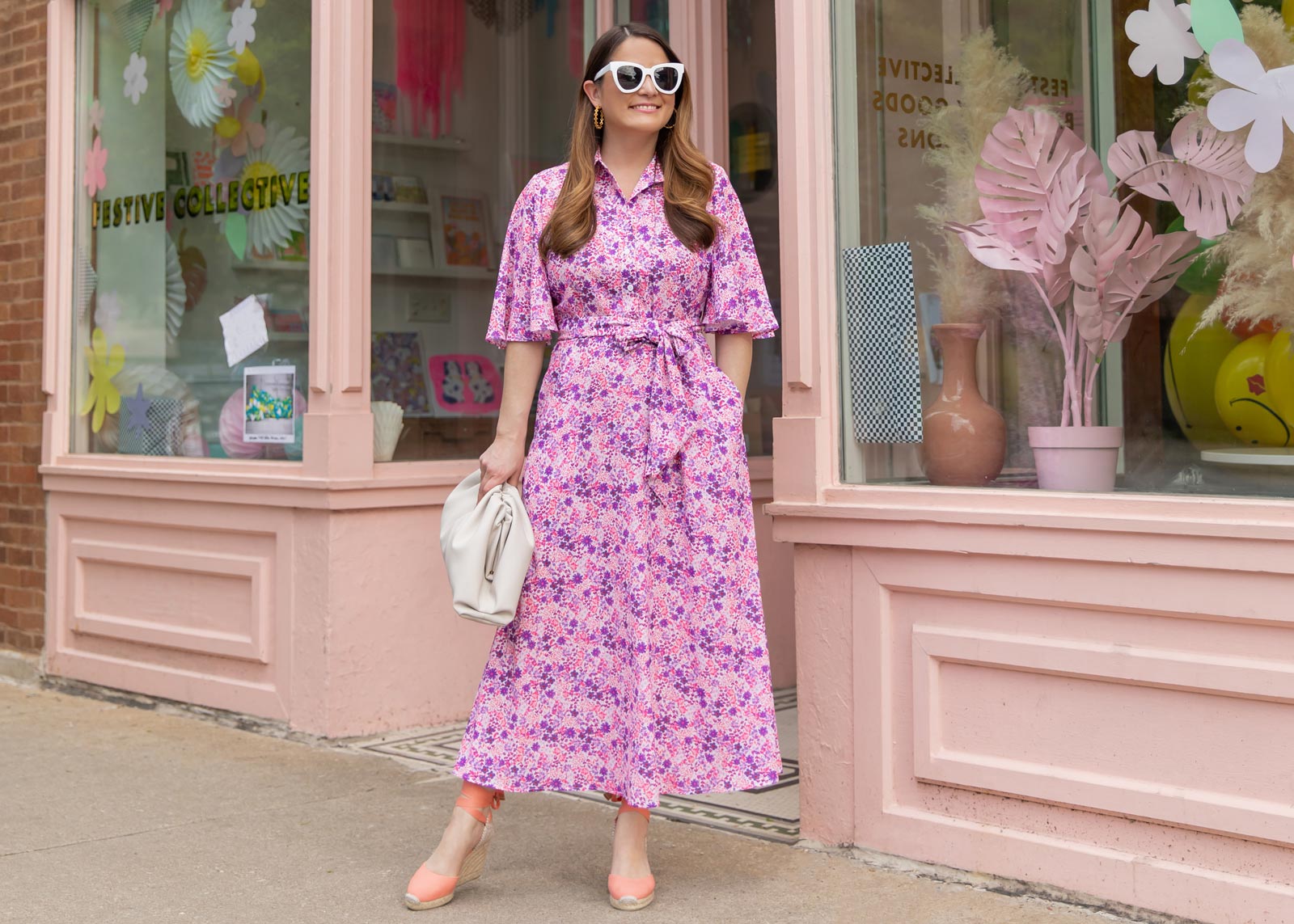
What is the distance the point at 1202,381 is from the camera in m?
3.32

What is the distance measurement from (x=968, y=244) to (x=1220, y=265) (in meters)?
0.65

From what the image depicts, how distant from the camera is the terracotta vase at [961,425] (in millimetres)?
3607

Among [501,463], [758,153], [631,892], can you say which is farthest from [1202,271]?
[758,153]

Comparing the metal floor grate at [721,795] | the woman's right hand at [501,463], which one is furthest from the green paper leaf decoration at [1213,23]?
the metal floor grate at [721,795]

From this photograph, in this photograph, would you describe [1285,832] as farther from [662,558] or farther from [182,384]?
[182,384]

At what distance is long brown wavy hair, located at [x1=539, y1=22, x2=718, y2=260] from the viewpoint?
11.0 ft

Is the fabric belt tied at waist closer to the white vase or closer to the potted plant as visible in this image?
the potted plant

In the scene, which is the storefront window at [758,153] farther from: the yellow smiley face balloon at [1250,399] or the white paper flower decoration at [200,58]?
the yellow smiley face balloon at [1250,399]

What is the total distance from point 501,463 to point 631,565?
0.39 m

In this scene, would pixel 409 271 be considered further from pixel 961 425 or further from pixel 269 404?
pixel 961 425

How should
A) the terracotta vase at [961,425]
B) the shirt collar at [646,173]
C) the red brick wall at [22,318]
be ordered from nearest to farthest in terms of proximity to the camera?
the shirt collar at [646,173], the terracotta vase at [961,425], the red brick wall at [22,318]

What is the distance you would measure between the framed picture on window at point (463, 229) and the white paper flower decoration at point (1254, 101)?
3.20 metres

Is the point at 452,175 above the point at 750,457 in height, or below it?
above

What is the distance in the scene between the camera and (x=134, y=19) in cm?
634
